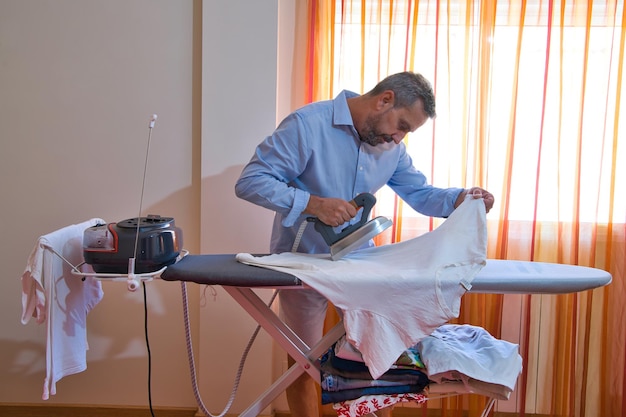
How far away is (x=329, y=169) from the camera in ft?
5.44

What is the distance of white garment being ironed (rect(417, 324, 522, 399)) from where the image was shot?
4.23ft

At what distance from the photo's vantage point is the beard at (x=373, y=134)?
1610 millimetres

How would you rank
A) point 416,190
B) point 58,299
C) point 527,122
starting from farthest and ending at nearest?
point 527,122 < point 416,190 < point 58,299

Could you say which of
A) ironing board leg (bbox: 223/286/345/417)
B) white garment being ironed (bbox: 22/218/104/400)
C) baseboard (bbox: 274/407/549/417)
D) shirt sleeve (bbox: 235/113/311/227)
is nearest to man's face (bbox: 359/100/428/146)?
shirt sleeve (bbox: 235/113/311/227)

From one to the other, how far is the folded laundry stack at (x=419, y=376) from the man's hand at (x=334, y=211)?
33 centimetres

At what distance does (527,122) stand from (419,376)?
1.17m

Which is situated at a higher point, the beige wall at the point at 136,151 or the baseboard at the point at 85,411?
the beige wall at the point at 136,151

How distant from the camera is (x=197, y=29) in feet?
6.70

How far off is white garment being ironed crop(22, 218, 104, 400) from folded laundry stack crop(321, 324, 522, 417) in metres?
0.78

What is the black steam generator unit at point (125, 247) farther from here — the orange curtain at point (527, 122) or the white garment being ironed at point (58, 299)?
the orange curtain at point (527, 122)

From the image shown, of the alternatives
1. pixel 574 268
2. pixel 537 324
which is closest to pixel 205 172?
pixel 574 268

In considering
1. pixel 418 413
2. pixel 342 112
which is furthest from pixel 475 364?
pixel 418 413

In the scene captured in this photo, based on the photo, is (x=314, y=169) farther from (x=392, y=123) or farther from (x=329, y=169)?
(x=392, y=123)

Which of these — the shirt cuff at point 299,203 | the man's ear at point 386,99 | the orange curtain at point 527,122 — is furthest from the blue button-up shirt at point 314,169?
the orange curtain at point 527,122
